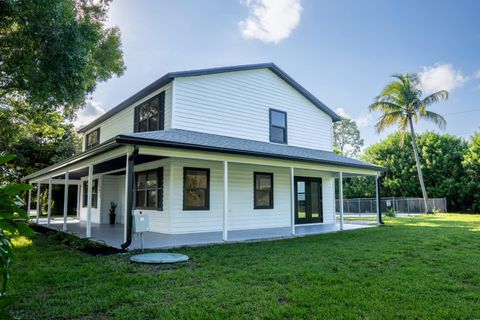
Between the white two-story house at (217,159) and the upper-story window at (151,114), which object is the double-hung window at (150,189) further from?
the upper-story window at (151,114)

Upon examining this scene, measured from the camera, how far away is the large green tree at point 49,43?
8016mm

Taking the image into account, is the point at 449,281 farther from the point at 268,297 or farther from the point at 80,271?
the point at 80,271

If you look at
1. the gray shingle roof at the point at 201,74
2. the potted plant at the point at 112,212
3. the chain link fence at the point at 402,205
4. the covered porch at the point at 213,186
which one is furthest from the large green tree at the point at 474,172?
the potted plant at the point at 112,212

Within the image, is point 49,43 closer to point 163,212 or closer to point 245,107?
point 163,212

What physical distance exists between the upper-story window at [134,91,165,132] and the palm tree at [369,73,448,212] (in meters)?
17.4

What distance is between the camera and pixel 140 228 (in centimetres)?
751

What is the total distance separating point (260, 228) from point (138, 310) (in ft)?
28.1

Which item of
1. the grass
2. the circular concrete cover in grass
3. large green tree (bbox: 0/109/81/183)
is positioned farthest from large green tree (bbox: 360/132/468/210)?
large green tree (bbox: 0/109/81/183)

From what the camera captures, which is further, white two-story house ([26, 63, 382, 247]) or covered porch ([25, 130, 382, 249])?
white two-story house ([26, 63, 382, 247])

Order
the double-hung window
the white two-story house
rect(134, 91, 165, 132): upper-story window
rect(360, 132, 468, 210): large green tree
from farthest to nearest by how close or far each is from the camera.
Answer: rect(360, 132, 468, 210): large green tree → rect(134, 91, 165, 132): upper-story window → the double-hung window → the white two-story house

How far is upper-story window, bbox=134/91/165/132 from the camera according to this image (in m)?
11.1

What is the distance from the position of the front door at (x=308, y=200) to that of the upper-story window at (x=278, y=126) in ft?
6.11

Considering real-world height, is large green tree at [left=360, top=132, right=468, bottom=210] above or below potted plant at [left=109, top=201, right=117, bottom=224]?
above

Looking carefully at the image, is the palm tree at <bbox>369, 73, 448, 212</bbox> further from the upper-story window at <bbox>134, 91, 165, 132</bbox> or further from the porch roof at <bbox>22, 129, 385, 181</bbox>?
the upper-story window at <bbox>134, 91, 165, 132</bbox>
